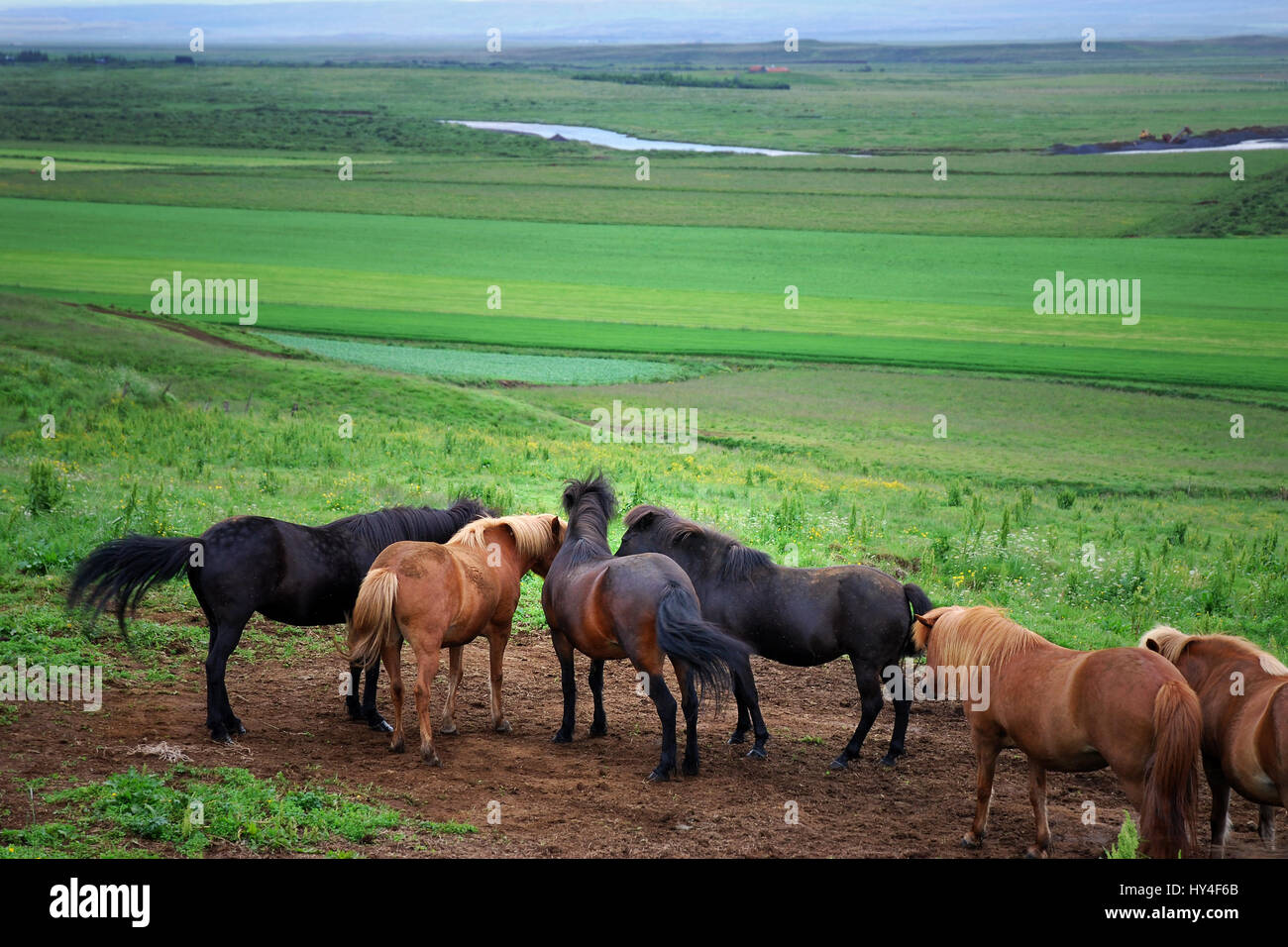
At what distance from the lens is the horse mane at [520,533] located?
1035cm

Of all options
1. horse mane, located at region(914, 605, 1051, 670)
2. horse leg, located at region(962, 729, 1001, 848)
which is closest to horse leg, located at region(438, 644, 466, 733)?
horse mane, located at region(914, 605, 1051, 670)

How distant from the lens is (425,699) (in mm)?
9125

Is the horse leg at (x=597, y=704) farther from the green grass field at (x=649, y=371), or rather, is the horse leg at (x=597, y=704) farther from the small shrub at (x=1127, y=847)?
the small shrub at (x=1127, y=847)

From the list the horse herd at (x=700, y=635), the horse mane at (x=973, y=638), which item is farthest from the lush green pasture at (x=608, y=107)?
the horse mane at (x=973, y=638)

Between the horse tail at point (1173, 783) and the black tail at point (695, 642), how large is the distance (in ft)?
10.5

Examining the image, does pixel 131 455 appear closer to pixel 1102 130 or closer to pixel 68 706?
pixel 68 706

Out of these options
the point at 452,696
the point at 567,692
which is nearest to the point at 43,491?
the point at 452,696

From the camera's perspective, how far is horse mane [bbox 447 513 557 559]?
10.4 metres

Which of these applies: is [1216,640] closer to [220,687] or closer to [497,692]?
[497,692]

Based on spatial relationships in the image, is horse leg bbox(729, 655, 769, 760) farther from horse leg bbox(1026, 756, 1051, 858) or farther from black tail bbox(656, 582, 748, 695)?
horse leg bbox(1026, 756, 1051, 858)

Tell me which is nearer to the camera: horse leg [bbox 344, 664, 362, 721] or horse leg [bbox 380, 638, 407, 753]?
horse leg [bbox 380, 638, 407, 753]

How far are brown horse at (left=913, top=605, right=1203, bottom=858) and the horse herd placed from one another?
13 millimetres

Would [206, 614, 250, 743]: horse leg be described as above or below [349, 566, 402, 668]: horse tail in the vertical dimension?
below

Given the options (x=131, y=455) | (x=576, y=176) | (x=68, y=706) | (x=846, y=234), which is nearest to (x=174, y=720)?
(x=68, y=706)
